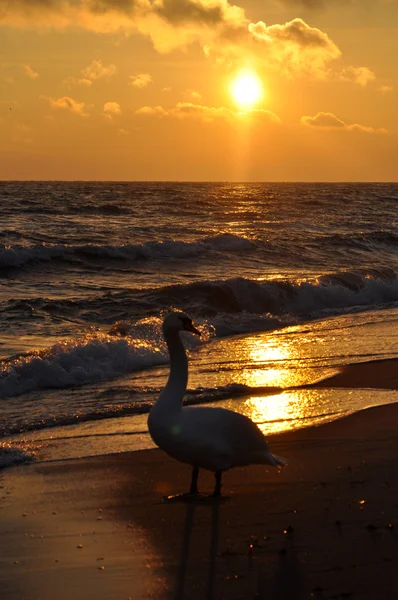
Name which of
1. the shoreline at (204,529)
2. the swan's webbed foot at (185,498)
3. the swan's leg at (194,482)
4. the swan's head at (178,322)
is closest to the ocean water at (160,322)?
the shoreline at (204,529)

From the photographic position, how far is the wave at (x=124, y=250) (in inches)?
1002

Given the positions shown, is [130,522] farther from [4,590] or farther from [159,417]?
[4,590]

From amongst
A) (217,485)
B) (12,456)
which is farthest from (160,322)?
(217,485)

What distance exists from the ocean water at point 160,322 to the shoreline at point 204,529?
891mm

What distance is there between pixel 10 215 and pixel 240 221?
11872 mm

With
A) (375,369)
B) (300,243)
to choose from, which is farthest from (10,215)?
(375,369)

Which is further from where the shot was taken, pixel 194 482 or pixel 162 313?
pixel 162 313

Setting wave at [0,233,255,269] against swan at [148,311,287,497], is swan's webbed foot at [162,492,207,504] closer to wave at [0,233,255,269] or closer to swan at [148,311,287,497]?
swan at [148,311,287,497]

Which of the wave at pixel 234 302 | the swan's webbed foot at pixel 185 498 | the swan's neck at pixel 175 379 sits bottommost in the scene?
the wave at pixel 234 302

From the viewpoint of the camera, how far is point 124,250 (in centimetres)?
2791

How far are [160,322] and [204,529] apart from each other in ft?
31.0

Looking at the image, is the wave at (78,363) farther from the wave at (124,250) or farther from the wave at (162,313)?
the wave at (124,250)

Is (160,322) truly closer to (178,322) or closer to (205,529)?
(178,322)

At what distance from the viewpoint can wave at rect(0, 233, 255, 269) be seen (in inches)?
1002
